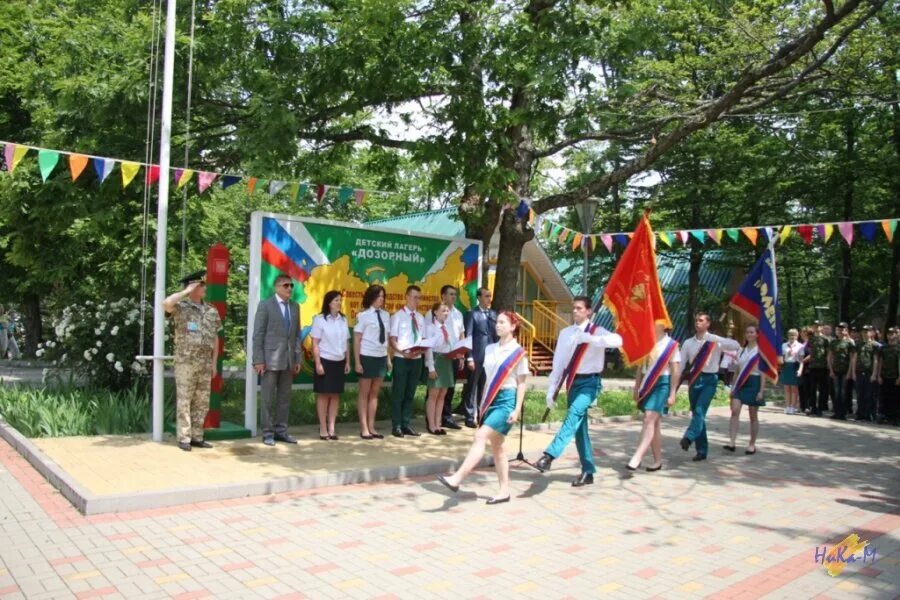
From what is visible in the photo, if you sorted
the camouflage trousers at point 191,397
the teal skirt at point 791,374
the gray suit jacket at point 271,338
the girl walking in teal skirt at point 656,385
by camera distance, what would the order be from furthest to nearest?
the teal skirt at point 791,374 < the gray suit jacket at point 271,338 < the girl walking in teal skirt at point 656,385 < the camouflage trousers at point 191,397

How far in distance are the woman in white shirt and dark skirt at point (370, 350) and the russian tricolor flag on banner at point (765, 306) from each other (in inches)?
198

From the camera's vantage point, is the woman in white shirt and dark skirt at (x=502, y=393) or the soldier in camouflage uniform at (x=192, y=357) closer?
the woman in white shirt and dark skirt at (x=502, y=393)

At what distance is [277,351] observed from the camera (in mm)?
8859

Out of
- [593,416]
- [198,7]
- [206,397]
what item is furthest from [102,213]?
[593,416]

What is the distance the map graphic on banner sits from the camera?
9555mm

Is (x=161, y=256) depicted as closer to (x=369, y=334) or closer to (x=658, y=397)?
(x=369, y=334)

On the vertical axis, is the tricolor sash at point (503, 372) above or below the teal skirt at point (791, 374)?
above

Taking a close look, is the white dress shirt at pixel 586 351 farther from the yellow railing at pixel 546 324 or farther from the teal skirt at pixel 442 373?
the yellow railing at pixel 546 324

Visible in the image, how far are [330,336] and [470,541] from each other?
13.6 feet

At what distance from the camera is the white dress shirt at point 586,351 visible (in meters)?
7.67

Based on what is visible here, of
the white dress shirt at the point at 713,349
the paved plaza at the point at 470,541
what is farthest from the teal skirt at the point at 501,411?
the white dress shirt at the point at 713,349

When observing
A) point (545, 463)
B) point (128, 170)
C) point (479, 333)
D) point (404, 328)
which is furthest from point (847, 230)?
point (128, 170)

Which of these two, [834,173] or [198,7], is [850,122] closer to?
[834,173]

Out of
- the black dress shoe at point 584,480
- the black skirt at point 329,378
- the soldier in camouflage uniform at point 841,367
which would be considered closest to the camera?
the black dress shoe at point 584,480
